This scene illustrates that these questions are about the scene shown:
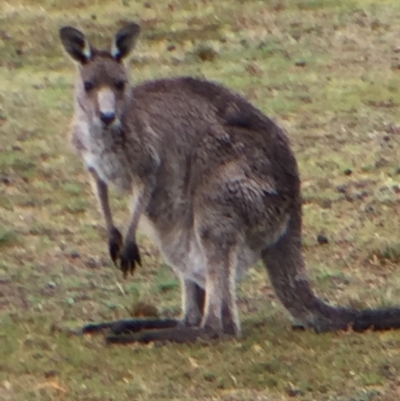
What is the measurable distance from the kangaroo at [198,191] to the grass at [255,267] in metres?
0.15

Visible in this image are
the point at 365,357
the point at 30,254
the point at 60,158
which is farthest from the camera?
the point at 60,158

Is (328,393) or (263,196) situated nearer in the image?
(328,393)

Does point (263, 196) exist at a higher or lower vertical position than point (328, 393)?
higher

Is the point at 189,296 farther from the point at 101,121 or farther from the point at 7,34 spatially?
the point at 7,34

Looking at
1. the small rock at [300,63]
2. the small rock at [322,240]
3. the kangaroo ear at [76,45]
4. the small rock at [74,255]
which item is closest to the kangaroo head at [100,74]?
the kangaroo ear at [76,45]

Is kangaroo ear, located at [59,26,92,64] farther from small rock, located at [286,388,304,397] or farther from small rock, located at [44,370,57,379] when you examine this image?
small rock, located at [286,388,304,397]

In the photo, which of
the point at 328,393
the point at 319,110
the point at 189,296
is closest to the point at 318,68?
the point at 319,110

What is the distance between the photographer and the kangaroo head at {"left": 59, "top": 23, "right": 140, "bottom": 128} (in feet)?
18.5

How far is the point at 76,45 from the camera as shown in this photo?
5.75 metres

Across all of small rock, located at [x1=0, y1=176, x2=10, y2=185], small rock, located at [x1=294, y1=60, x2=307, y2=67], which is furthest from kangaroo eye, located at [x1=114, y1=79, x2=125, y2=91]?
small rock, located at [x1=294, y1=60, x2=307, y2=67]

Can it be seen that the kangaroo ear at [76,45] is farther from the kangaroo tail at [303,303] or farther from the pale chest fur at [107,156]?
the kangaroo tail at [303,303]

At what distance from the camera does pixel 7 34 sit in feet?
40.6

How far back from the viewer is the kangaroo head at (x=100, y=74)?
565 cm

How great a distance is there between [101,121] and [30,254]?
1.72 m
